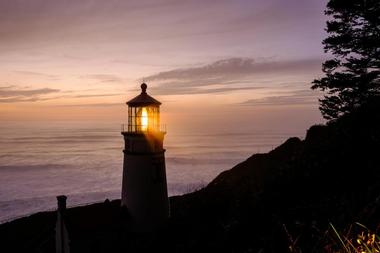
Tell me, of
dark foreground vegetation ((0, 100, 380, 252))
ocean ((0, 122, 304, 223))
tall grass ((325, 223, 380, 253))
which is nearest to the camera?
tall grass ((325, 223, 380, 253))

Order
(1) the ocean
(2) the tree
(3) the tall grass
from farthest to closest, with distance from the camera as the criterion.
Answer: (1) the ocean < (2) the tree < (3) the tall grass

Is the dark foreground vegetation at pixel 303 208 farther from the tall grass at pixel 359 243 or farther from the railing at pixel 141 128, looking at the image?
the railing at pixel 141 128

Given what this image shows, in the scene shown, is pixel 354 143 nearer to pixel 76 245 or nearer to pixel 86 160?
pixel 76 245

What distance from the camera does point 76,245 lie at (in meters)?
17.4

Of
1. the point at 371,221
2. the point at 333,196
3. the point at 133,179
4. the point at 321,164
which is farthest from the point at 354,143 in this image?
the point at 133,179

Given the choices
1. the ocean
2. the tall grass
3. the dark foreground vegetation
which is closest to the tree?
the dark foreground vegetation

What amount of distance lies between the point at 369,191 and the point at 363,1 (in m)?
14.0

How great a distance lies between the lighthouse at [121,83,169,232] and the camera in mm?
18719

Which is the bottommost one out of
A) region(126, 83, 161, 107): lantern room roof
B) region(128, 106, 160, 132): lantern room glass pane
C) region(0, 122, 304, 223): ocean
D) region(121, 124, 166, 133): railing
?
region(0, 122, 304, 223): ocean

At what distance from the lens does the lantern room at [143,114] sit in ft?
62.4

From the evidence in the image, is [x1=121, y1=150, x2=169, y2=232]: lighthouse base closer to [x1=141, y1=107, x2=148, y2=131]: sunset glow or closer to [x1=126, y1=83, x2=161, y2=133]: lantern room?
[x1=126, y1=83, x2=161, y2=133]: lantern room

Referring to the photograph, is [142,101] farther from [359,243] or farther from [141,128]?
[359,243]

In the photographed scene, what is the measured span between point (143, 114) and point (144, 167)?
2.80 meters

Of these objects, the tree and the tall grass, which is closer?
the tall grass
